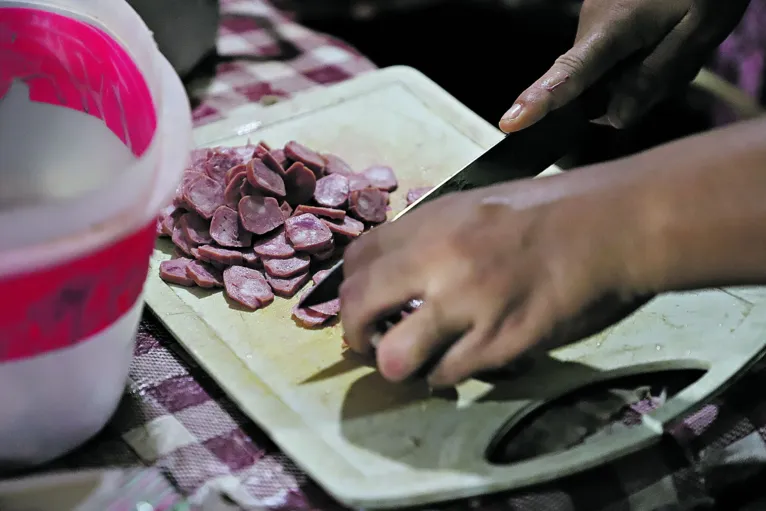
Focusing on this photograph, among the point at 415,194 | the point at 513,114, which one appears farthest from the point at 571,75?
the point at 415,194

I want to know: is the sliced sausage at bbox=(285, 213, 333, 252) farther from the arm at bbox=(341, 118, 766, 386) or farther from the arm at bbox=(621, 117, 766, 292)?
the arm at bbox=(621, 117, 766, 292)

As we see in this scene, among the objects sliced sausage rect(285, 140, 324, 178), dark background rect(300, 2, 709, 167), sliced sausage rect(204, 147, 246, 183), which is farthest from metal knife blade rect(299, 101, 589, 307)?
dark background rect(300, 2, 709, 167)

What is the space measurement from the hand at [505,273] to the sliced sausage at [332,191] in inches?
17.7

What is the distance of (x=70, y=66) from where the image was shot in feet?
3.77

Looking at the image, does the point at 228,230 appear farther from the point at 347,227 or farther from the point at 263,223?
the point at 347,227

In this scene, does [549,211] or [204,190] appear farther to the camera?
[204,190]

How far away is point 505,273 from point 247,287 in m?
0.52

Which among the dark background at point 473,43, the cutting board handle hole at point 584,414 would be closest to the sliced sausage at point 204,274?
the cutting board handle hole at point 584,414

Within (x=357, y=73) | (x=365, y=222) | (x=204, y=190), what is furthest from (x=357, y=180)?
(x=357, y=73)

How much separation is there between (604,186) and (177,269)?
2.41ft

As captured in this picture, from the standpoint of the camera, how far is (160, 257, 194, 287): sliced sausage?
1333 millimetres

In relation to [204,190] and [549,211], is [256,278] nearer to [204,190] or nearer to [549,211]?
[204,190]

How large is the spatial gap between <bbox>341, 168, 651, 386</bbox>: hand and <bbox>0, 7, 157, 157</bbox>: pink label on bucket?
411 millimetres

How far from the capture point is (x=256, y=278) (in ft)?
4.41
